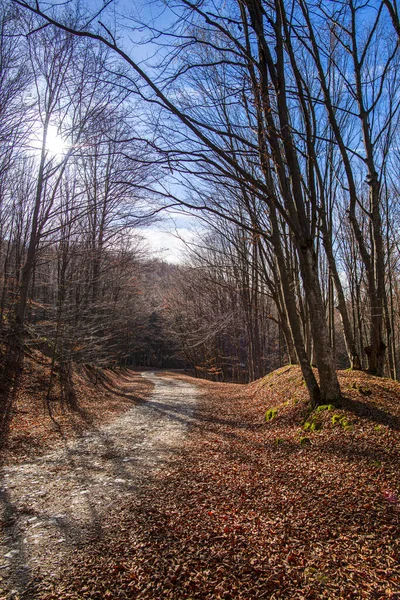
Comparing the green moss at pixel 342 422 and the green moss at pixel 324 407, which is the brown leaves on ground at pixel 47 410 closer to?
the green moss at pixel 324 407

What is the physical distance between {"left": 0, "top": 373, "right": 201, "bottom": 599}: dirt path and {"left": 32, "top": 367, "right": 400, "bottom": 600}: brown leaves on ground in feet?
0.75

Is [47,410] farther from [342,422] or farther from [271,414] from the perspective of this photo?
[342,422]

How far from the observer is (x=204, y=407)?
9805mm

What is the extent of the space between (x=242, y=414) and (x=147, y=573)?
6.15 metres

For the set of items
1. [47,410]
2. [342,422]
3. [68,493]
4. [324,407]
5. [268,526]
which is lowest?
[68,493]

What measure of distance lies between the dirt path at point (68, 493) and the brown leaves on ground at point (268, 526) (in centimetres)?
23

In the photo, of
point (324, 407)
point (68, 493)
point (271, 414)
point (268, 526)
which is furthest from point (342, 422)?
point (68, 493)

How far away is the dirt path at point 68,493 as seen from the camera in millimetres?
2656

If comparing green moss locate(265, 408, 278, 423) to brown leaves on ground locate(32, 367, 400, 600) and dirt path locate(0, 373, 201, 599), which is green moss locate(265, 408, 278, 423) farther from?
dirt path locate(0, 373, 201, 599)

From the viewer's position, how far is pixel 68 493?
390cm

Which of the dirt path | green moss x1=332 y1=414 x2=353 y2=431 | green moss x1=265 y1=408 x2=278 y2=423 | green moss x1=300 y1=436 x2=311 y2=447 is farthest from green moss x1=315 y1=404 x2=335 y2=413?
the dirt path

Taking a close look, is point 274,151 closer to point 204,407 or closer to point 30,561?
point 30,561

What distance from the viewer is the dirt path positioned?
2656 millimetres

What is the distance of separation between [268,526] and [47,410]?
6.58 m
